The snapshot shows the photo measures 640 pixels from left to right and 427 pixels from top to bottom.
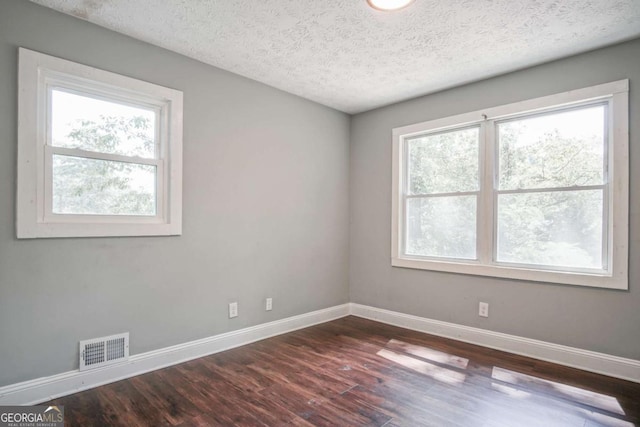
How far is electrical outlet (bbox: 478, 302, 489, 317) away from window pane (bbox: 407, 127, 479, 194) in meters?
1.15

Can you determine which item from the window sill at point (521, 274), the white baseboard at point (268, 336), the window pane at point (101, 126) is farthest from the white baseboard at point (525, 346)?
the window pane at point (101, 126)

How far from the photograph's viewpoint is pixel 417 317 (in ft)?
12.7

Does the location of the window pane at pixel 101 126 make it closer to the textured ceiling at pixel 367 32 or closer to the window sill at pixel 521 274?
the textured ceiling at pixel 367 32

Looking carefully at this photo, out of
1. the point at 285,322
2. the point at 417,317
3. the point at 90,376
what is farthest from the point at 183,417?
the point at 417,317

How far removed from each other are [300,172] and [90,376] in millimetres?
2651

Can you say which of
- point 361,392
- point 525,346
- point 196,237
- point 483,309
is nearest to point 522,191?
point 483,309

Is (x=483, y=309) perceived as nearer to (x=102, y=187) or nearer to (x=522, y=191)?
(x=522, y=191)

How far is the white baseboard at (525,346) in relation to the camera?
8.71 ft

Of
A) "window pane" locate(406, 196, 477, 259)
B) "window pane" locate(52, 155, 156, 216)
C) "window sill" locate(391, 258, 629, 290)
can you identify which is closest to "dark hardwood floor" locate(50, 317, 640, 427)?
"window sill" locate(391, 258, 629, 290)

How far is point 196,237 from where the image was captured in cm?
305

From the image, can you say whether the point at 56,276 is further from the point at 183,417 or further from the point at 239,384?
the point at 239,384

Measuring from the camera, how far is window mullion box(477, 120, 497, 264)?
3.38 meters

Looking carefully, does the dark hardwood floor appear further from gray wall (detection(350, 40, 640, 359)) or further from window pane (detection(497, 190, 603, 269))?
window pane (detection(497, 190, 603, 269))

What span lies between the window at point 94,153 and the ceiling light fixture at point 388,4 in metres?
1.74
